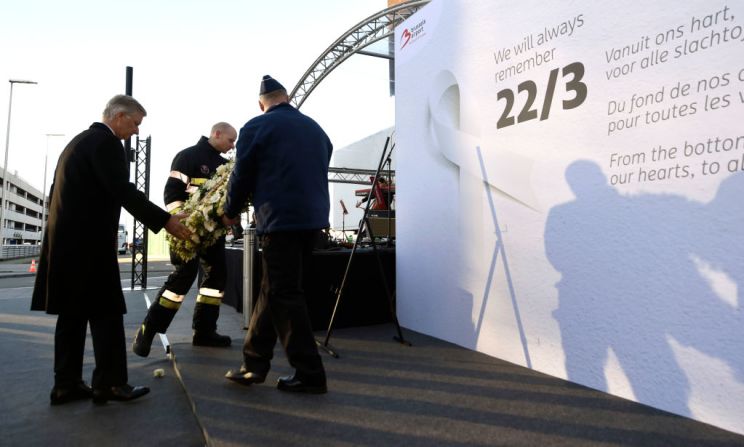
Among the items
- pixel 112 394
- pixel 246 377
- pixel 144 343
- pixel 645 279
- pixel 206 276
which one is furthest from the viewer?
pixel 206 276

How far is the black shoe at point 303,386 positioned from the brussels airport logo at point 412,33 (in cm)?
298

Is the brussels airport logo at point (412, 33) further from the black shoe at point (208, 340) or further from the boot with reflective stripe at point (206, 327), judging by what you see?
the black shoe at point (208, 340)

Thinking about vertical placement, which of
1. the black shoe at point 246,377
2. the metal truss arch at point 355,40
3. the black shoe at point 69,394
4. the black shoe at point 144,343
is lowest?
the black shoe at point 69,394

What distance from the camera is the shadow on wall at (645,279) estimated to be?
197 centimetres

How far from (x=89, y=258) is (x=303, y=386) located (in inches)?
49.3

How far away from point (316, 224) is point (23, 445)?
155 cm

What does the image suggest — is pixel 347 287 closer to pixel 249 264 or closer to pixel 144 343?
pixel 249 264

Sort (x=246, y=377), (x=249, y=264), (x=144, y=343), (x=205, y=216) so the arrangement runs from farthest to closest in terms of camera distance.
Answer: (x=249, y=264)
(x=144, y=343)
(x=205, y=216)
(x=246, y=377)

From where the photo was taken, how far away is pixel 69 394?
2418mm

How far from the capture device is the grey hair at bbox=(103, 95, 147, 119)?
249 cm

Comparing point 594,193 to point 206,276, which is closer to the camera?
point 594,193

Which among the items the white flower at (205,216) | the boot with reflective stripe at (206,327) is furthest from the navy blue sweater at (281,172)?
the boot with reflective stripe at (206,327)

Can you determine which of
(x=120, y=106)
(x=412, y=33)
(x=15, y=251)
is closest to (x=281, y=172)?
(x=120, y=106)

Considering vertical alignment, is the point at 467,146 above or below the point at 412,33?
below
